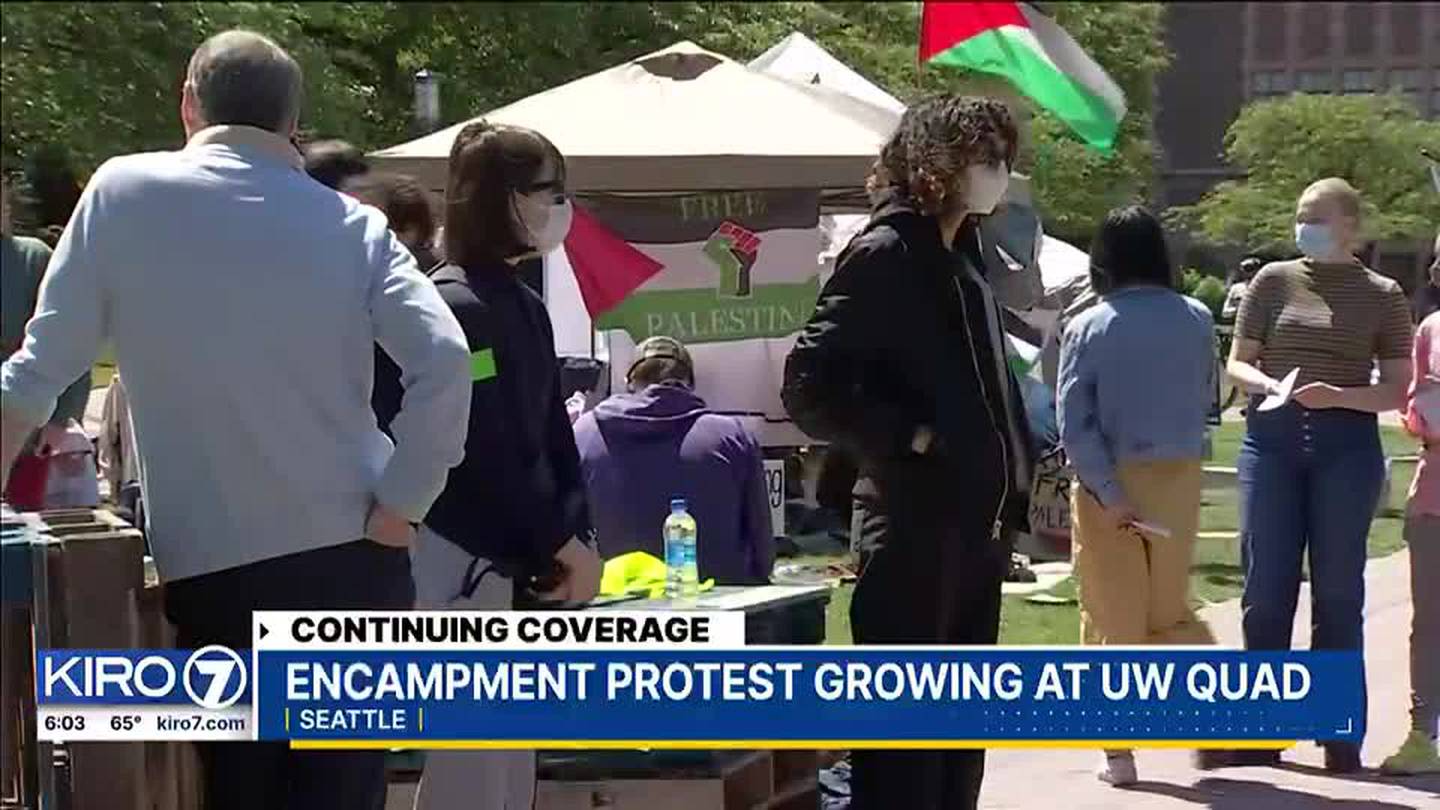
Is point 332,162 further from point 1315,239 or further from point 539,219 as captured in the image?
point 1315,239

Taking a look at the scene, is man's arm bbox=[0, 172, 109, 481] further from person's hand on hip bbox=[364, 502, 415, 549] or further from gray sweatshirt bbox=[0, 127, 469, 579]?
person's hand on hip bbox=[364, 502, 415, 549]

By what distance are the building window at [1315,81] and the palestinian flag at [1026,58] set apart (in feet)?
2.23

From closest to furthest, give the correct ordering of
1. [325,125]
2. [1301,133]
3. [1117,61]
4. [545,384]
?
[545,384]
[325,125]
[1301,133]
[1117,61]

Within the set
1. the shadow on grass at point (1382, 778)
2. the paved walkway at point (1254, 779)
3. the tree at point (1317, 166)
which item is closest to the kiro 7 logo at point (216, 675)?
the paved walkway at point (1254, 779)

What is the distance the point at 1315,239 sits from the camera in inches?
197

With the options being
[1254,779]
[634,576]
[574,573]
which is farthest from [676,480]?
[1254,779]

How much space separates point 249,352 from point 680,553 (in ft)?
5.55

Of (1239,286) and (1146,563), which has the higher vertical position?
(1239,286)

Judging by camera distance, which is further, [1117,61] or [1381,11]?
[1117,61]

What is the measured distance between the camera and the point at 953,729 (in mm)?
3748

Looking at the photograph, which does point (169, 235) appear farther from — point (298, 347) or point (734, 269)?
point (734, 269)

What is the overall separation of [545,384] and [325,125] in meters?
0.77

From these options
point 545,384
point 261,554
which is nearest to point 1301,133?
point 545,384

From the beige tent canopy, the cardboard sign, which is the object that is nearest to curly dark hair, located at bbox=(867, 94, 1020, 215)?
the beige tent canopy
